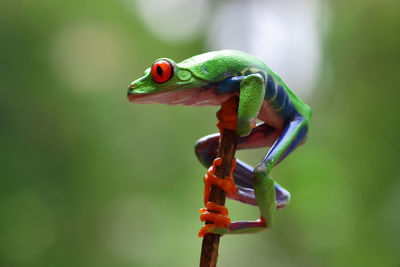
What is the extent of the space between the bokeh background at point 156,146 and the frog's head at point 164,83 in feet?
10.6

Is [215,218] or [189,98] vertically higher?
[189,98]

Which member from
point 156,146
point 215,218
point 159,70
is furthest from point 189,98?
point 156,146

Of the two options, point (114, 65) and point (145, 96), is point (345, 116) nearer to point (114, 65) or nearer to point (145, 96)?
point (114, 65)

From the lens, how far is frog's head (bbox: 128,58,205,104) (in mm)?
1073

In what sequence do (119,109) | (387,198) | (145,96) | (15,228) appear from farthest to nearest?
(119,109)
(15,228)
(387,198)
(145,96)

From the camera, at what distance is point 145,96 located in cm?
109

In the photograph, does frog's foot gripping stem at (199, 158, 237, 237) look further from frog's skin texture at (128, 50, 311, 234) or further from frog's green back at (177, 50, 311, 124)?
frog's green back at (177, 50, 311, 124)

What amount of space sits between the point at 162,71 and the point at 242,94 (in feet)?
0.73

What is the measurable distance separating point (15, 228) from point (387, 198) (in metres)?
3.84

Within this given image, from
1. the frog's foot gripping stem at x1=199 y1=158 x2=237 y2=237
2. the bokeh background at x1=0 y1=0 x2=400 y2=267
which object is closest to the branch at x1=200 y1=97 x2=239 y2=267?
the frog's foot gripping stem at x1=199 y1=158 x2=237 y2=237

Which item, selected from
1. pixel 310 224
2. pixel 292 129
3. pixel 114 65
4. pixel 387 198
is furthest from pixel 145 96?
pixel 114 65

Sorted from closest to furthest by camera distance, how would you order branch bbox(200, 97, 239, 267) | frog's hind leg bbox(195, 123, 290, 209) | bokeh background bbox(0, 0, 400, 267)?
branch bbox(200, 97, 239, 267) → frog's hind leg bbox(195, 123, 290, 209) → bokeh background bbox(0, 0, 400, 267)

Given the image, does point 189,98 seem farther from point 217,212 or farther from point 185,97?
point 217,212

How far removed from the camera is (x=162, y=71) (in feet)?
3.51
